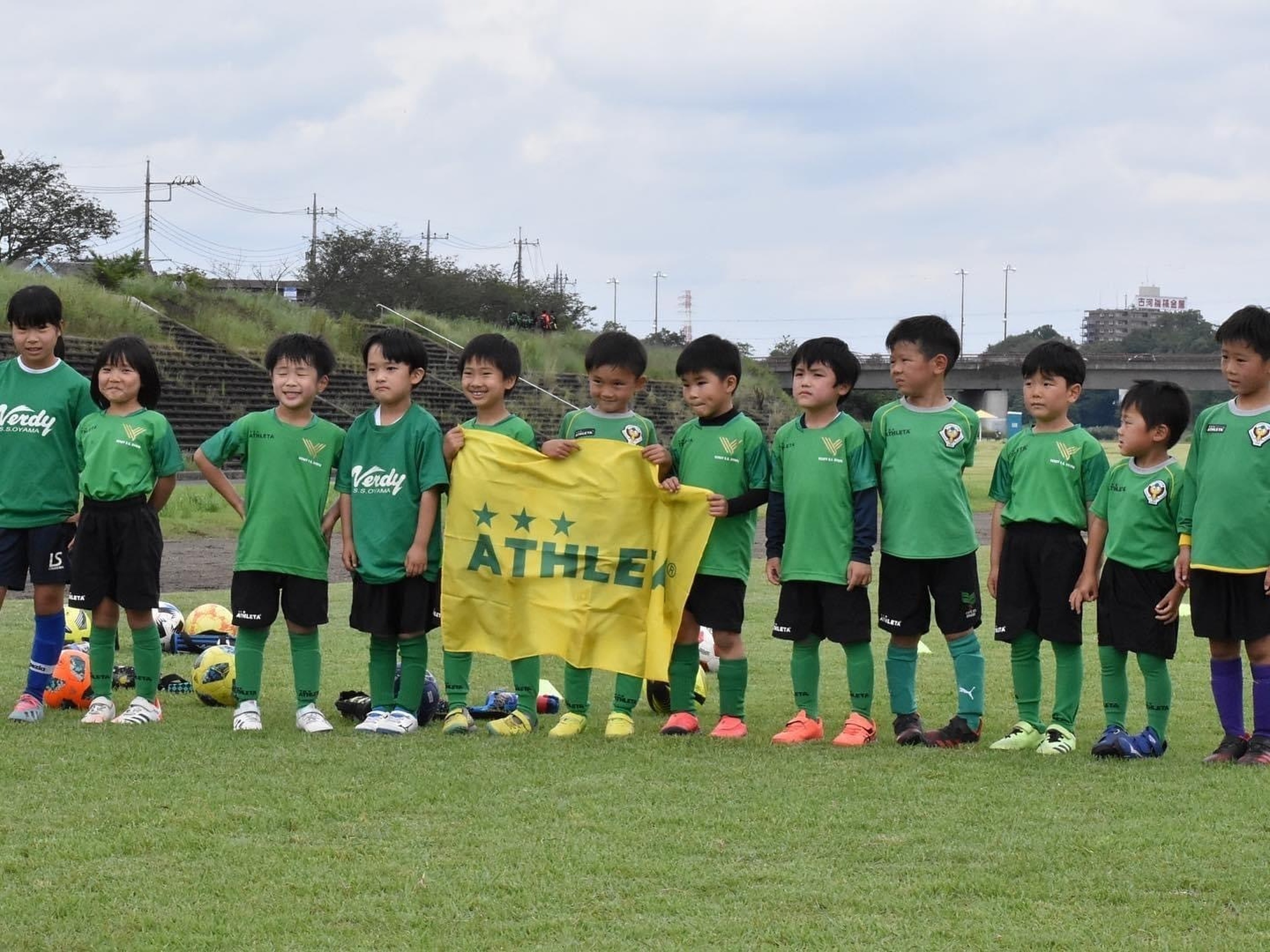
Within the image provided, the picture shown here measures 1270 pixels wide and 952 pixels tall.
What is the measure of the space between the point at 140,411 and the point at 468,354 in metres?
1.59

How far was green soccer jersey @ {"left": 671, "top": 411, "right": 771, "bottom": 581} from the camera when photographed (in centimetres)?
679

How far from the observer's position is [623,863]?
4.34 m

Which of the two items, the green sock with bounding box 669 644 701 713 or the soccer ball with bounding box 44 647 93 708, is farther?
the soccer ball with bounding box 44 647 93 708

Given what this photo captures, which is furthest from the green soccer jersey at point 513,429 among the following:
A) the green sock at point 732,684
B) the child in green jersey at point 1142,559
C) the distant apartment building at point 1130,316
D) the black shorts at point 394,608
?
the distant apartment building at point 1130,316

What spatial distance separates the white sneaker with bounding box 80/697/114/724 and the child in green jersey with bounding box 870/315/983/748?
3.59 meters

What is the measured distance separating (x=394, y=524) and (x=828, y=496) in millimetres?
1963

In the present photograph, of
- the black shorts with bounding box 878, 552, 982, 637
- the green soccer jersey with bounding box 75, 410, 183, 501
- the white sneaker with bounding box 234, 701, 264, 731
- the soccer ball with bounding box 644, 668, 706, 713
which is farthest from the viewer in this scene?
the soccer ball with bounding box 644, 668, 706, 713

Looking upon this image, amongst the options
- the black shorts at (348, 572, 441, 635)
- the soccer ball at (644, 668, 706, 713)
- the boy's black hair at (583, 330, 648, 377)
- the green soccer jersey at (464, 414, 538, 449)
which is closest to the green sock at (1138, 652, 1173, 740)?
the soccer ball at (644, 668, 706, 713)

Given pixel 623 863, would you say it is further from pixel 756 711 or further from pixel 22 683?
pixel 22 683

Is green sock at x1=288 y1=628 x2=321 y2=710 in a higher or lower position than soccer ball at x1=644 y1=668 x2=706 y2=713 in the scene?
higher

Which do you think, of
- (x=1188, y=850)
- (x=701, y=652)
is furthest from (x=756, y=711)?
(x=1188, y=850)

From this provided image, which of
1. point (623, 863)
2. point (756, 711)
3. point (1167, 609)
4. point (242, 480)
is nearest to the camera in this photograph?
point (623, 863)

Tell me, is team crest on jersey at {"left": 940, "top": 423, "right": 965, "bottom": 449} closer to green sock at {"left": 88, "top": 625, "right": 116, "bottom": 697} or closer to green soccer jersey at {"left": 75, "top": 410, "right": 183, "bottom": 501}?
green soccer jersey at {"left": 75, "top": 410, "right": 183, "bottom": 501}

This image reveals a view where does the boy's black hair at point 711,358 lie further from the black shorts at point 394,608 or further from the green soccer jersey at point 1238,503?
the green soccer jersey at point 1238,503
